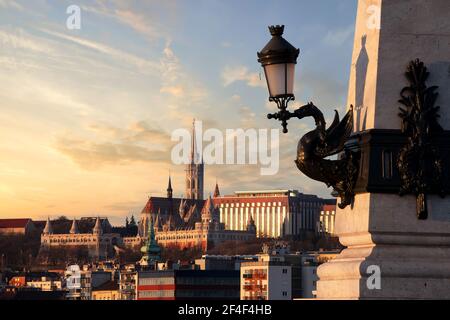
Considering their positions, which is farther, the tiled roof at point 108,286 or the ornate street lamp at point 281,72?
the tiled roof at point 108,286

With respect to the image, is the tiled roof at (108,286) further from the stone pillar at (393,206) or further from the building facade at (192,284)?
the stone pillar at (393,206)

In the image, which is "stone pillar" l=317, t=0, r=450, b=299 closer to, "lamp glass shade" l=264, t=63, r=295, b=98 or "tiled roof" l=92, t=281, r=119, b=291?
"lamp glass shade" l=264, t=63, r=295, b=98

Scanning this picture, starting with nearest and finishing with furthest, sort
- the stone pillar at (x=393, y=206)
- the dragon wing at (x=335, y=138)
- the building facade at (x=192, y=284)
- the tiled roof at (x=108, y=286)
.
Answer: the stone pillar at (x=393, y=206), the dragon wing at (x=335, y=138), the building facade at (x=192, y=284), the tiled roof at (x=108, y=286)

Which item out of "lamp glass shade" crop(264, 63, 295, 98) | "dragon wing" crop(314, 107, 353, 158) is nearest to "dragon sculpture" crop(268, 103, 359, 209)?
"dragon wing" crop(314, 107, 353, 158)

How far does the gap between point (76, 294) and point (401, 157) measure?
537ft

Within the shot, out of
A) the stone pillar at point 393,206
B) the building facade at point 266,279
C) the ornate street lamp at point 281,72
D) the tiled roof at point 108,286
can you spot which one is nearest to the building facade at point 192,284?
the building facade at point 266,279

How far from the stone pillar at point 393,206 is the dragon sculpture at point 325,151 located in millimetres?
118

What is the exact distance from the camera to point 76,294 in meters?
169

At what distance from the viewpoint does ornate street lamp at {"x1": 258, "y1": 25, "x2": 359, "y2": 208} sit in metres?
7.30

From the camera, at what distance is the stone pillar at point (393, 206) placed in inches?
280

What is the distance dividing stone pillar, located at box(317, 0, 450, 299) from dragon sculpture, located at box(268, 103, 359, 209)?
12 cm

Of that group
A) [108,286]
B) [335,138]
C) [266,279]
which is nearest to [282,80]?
[335,138]

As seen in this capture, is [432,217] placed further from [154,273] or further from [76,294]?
[76,294]
